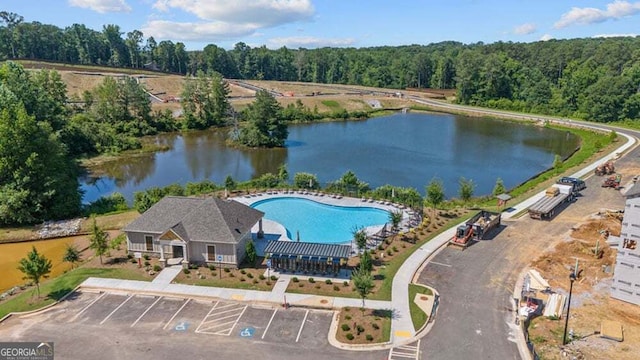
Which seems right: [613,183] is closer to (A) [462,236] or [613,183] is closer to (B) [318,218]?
(A) [462,236]

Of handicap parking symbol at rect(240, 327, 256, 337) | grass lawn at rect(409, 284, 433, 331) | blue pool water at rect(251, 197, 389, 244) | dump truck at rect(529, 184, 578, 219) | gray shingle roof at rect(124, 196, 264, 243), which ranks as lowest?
handicap parking symbol at rect(240, 327, 256, 337)

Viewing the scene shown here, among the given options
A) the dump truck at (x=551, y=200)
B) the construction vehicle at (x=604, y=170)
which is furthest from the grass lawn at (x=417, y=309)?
the construction vehicle at (x=604, y=170)

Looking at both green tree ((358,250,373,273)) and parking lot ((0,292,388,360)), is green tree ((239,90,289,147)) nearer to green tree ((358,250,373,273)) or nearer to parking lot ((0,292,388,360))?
green tree ((358,250,373,273))

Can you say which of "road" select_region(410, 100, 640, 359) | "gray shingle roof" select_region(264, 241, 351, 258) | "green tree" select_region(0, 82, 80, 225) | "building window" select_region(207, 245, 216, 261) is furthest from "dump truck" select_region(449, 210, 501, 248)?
"green tree" select_region(0, 82, 80, 225)

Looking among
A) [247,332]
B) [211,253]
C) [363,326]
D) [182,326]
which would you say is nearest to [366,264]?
[363,326]

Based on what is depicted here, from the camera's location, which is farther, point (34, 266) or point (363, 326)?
point (34, 266)

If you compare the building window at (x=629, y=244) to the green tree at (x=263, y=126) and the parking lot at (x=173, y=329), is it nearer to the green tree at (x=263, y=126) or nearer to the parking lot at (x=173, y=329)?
the parking lot at (x=173, y=329)
